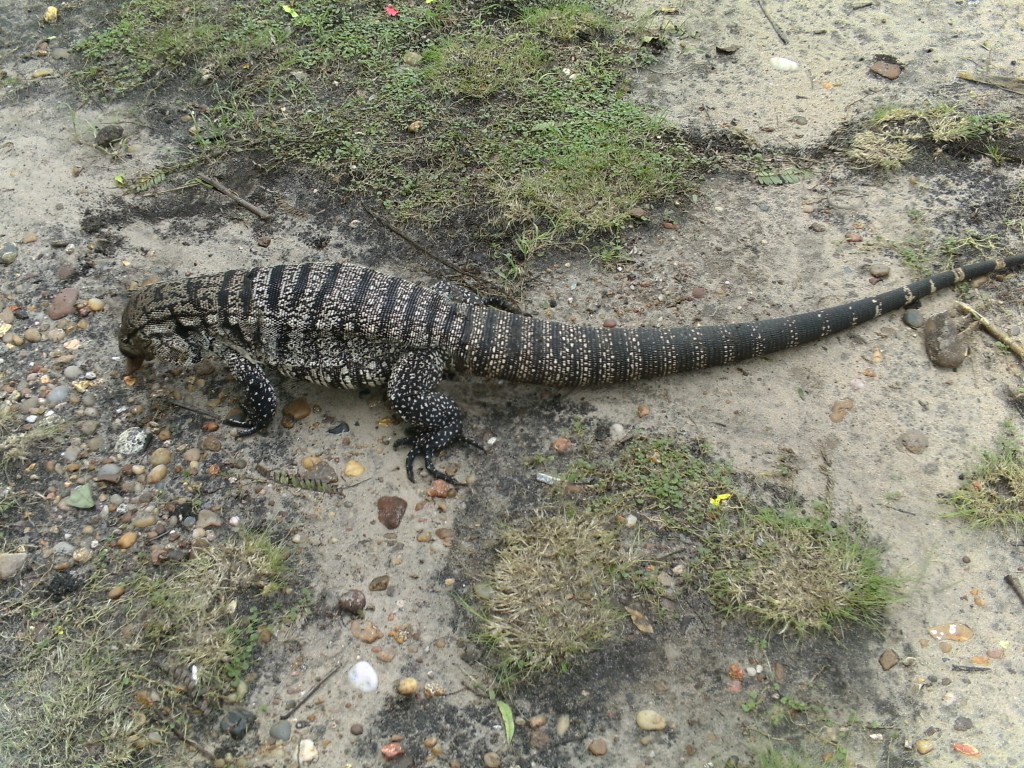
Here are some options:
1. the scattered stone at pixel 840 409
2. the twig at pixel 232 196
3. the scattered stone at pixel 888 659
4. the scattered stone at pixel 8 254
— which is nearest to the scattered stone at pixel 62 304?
the scattered stone at pixel 8 254

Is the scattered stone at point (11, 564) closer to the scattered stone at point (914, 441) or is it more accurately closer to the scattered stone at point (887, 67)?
the scattered stone at point (914, 441)

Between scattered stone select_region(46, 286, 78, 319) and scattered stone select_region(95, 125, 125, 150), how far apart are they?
193 cm

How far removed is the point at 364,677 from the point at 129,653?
4.37ft

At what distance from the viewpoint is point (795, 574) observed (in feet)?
14.0

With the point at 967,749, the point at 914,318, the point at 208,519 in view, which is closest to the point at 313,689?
the point at 208,519

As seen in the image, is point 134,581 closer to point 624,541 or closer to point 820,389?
point 624,541

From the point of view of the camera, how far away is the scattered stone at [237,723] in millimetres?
3875

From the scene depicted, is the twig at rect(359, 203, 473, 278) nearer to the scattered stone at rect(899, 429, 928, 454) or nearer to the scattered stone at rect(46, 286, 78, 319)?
the scattered stone at rect(46, 286, 78, 319)

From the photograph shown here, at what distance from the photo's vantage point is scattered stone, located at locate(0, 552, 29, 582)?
14.6 ft

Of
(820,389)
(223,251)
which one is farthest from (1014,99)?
(223,251)

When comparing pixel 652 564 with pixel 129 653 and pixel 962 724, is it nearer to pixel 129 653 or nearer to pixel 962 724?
pixel 962 724

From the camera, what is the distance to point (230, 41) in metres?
7.95

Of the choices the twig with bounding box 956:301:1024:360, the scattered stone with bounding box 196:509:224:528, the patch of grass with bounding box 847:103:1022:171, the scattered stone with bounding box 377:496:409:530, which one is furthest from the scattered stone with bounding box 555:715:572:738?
the patch of grass with bounding box 847:103:1022:171

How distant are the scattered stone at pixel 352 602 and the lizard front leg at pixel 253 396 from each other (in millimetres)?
1492
